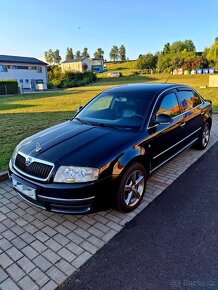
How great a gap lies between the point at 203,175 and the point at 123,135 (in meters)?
2.02

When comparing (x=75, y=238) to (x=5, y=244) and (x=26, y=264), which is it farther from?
(x=5, y=244)

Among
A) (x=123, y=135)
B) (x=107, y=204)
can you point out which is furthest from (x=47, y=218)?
(x=123, y=135)

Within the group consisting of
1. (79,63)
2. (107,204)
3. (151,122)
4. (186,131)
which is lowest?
(107,204)

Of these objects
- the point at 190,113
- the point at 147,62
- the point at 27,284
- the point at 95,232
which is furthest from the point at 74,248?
the point at 147,62

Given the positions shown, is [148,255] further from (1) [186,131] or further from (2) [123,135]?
(1) [186,131]

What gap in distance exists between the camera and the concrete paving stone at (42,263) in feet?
7.37

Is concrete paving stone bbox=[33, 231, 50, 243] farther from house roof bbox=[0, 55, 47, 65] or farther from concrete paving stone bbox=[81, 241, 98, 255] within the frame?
house roof bbox=[0, 55, 47, 65]

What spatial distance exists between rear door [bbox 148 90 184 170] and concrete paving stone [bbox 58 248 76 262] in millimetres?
1713

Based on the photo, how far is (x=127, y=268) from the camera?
220 centimetres

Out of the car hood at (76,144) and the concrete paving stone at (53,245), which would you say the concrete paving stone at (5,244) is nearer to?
the concrete paving stone at (53,245)

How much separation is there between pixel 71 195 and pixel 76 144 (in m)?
0.70

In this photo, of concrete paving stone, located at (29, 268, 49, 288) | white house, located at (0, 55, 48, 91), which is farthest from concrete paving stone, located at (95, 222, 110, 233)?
white house, located at (0, 55, 48, 91)

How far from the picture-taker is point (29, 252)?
2.45 meters

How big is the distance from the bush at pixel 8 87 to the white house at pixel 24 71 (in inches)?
309
